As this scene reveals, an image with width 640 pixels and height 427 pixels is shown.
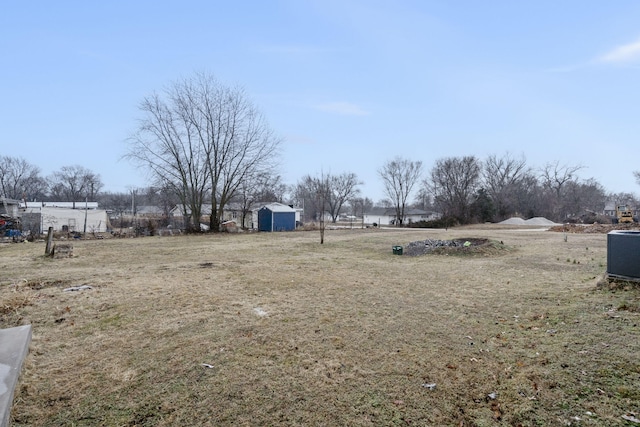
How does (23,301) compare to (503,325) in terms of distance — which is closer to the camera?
(503,325)

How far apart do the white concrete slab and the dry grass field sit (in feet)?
0.29

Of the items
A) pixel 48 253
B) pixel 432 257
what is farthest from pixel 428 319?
pixel 48 253

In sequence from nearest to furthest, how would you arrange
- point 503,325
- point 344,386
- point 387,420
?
1. point 387,420
2. point 344,386
3. point 503,325

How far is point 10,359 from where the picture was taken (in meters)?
3.11

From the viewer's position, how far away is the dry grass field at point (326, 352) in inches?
94.9

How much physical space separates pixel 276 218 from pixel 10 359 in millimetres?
24540

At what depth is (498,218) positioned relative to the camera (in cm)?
4369

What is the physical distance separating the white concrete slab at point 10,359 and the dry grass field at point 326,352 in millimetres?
88

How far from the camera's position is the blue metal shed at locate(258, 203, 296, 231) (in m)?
27.6

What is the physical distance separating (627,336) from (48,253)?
46.1 ft

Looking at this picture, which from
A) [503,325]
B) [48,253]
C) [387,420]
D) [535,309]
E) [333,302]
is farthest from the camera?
[48,253]

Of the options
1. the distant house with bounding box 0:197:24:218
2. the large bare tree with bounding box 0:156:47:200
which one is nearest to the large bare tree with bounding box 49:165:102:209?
the large bare tree with bounding box 0:156:47:200

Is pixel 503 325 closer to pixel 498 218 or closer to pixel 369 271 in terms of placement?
pixel 369 271

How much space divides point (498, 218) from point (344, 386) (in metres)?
47.1
